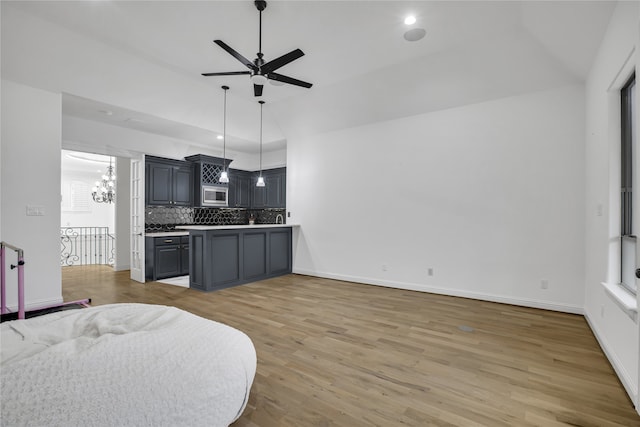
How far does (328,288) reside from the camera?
5.06 metres

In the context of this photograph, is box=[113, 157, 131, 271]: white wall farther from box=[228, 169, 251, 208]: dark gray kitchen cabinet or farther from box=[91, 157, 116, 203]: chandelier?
box=[228, 169, 251, 208]: dark gray kitchen cabinet

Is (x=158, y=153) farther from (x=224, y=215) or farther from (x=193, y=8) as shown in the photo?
(x=193, y=8)

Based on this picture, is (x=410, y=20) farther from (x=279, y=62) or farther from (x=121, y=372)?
(x=121, y=372)

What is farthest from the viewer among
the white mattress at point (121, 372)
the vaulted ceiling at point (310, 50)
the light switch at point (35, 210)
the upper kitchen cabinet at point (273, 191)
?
the upper kitchen cabinet at point (273, 191)

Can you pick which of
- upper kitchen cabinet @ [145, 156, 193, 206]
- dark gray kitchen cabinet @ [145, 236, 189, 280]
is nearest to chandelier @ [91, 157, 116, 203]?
upper kitchen cabinet @ [145, 156, 193, 206]

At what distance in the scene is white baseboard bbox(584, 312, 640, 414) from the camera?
1.93 metres

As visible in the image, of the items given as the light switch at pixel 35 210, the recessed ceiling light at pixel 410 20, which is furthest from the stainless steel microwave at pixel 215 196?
the recessed ceiling light at pixel 410 20

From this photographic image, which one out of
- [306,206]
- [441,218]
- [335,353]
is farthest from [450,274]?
[306,206]

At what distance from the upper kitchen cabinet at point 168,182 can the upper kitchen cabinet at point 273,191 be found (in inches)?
69.4

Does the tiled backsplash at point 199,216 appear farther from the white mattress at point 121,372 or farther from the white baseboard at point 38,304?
the white mattress at point 121,372

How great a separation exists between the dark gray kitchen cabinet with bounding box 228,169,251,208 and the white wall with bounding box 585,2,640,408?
275 inches

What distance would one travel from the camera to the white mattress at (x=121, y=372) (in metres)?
1.04

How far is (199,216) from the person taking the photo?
723 centimetres

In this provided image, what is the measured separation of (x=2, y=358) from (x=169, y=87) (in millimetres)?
4469
